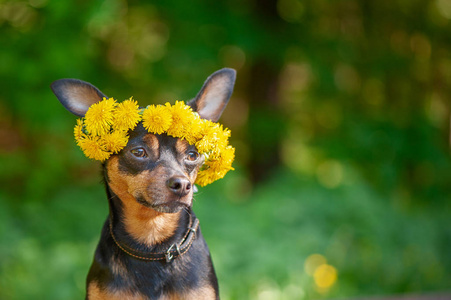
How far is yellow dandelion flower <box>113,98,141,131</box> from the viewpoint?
7.48 ft

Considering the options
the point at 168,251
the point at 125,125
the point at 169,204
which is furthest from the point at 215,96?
the point at 168,251


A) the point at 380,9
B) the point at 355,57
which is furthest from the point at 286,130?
the point at 380,9

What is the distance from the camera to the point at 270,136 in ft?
26.6

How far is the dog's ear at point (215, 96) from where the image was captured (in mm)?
2559

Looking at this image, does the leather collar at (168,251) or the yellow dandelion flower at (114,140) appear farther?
the leather collar at (168,251)

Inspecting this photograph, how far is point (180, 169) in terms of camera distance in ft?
7.59

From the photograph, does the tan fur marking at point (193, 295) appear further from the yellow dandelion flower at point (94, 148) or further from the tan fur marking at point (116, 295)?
→ the yellow dandelion flower at point (94, 148)

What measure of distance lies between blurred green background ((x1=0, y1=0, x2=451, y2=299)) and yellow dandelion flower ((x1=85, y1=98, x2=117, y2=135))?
3.16 meters

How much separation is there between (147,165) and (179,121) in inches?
10.1

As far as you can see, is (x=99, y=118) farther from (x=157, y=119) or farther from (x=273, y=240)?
(x=273, y=240)

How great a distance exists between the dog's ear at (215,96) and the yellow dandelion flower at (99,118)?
48 cm

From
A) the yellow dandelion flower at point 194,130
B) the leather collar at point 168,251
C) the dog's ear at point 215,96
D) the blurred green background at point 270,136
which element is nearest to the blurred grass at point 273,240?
the blurred green background at point 270,136

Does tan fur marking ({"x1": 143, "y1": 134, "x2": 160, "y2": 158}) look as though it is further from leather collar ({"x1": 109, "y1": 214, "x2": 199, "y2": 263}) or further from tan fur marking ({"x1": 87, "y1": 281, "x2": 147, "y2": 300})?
tan fur marking ({"x1": 87, "y1": 281, "x2": 147, "y2": 300})

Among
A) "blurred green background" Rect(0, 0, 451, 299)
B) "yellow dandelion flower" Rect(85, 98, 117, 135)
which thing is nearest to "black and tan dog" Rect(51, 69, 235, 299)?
"yellow dandelion flower" Rect(85, 98, 117, 135)
